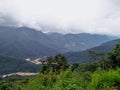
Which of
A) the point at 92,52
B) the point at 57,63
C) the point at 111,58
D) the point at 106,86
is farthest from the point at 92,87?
the point at 92,52

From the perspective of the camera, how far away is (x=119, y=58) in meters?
41.4

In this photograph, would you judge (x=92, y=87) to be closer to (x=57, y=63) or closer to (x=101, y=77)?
(x=101, y=77)

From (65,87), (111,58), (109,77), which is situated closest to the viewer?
(65,87)

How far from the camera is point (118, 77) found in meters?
13.4

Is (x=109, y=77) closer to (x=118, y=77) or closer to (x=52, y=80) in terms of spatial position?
(x=118, y=77)

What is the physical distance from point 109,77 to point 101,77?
346 millimetres

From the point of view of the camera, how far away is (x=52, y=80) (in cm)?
1345

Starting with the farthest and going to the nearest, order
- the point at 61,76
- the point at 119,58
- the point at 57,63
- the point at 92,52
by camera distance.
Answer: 1. the point at 92,52
2. the point at 57,63
3. the point at 119,58
4. the point at 61,76

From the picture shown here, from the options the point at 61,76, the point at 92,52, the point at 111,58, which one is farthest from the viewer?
the point at 92,52

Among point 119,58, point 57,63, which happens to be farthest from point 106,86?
point 57,63

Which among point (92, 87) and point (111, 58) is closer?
Answer: point (92, 87)

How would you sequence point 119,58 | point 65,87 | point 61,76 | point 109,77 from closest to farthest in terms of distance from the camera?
point 65,87 → point 61,76 → point 109,77 → point 119,58

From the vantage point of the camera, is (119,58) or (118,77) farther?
(119,58)

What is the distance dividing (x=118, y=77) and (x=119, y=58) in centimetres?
2848
